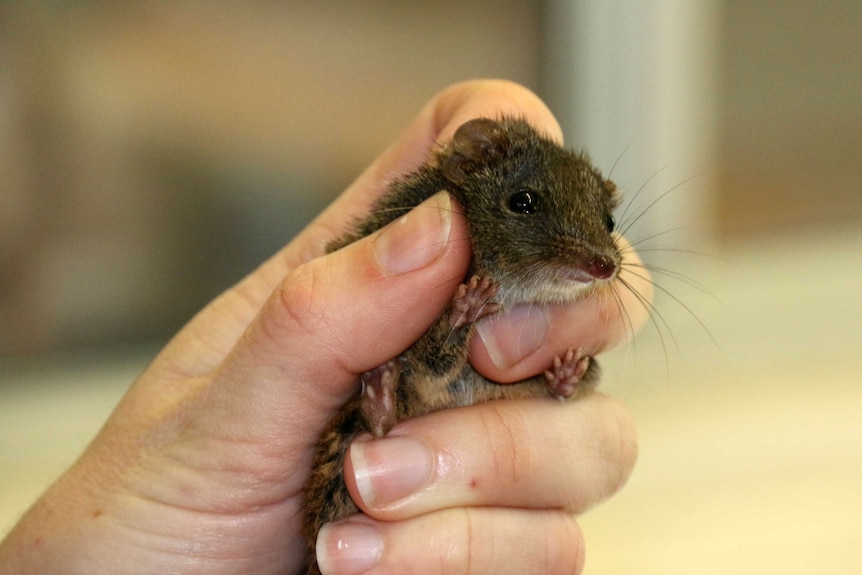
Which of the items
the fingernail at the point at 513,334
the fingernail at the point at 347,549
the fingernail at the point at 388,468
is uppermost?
the fingernail at the point at 513,334

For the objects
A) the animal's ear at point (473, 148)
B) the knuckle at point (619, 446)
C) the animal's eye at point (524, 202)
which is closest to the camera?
the animal's eye at point (524, 202)

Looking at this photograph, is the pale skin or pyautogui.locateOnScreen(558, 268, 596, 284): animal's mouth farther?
pyautogui.locateOnScreen(558, 268, 596, 284): animal's mouth

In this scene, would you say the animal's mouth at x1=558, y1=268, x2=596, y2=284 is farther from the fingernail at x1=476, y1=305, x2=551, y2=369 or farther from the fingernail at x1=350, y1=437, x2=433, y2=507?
the fingernail at x1=350, y1=437, x2=433, y2=507

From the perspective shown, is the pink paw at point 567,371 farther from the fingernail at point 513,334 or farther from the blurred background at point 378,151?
the blurred background at point 378,151

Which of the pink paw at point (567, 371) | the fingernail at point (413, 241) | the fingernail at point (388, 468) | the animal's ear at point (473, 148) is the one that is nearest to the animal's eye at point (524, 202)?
the animal's ear at point (473, 148)

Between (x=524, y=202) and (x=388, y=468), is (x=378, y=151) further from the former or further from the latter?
(x=388, y=468)

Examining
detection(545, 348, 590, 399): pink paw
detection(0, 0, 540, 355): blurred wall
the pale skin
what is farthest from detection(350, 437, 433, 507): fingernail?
detection(0, 0, 540, 355): blurred wall

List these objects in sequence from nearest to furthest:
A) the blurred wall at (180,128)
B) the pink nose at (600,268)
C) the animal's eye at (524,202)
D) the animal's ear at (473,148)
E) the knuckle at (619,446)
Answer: the pink nose at (600,268)
the animal's eye at (524,202)
the animal's ear at (473,148)
the knuckle at (619,446)
the blurred wall at (180,128)

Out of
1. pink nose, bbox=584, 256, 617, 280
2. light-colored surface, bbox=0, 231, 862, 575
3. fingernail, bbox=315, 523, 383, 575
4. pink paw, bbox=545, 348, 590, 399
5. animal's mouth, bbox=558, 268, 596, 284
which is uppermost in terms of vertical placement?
pink nose, bbox=584, 256, 617, 280
